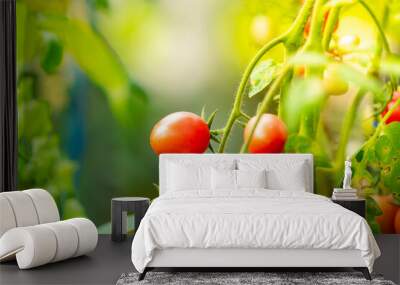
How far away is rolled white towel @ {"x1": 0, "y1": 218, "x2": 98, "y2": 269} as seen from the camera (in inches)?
198

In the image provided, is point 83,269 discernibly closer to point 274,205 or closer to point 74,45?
point 274,205

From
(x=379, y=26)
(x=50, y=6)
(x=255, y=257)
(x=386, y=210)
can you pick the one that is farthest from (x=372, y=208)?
(x=50, y=6)

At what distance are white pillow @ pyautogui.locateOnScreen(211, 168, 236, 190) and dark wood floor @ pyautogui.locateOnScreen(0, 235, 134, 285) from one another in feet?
3.49

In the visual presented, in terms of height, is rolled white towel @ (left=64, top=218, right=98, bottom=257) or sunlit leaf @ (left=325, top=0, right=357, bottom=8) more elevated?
sunlit leaf @ (left=325, top=0, right=357, bottom=8)

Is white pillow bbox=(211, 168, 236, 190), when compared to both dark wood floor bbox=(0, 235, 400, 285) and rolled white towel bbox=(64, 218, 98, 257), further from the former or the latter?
rolled white towel bbox=(64, 218, 98, 257)

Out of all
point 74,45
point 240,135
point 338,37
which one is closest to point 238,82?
point 240,135

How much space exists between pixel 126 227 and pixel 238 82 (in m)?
1.91

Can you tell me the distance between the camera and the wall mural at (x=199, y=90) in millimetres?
6859

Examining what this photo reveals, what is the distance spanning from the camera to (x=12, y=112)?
6762 millimetres

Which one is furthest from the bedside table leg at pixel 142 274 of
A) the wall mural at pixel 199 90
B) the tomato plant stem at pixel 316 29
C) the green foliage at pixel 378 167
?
the tomato plant stem at pixel 316 29

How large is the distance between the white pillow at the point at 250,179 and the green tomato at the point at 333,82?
1285mm

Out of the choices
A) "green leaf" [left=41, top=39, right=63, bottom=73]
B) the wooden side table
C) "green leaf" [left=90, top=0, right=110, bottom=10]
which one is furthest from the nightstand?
"green leaf" [left=41, top=39, right=63, bottom=73]

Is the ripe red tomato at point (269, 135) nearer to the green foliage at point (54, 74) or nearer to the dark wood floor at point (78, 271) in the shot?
the green foliage at point (54, 74)

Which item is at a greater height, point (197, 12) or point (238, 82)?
point (197, 12)
